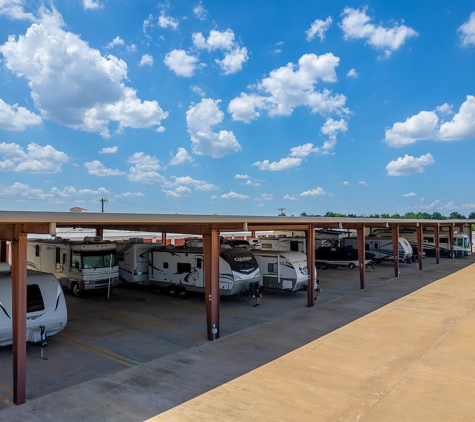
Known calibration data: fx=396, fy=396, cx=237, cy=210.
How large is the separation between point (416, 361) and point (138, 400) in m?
6.80

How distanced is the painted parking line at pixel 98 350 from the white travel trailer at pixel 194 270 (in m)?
6.43

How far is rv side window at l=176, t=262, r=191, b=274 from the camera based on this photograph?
18.1 meters

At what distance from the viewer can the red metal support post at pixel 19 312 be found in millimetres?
7742

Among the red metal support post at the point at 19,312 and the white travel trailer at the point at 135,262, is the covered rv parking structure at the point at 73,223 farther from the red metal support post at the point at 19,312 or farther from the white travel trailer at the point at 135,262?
the white travel trailer at the point at 135,262

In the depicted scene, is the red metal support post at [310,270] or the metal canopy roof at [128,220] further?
the red metal support post at [310,270]

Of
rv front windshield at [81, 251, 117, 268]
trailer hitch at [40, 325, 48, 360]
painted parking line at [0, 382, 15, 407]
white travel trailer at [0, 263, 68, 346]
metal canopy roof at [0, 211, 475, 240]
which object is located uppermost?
metal canopy roof at [0, 211, 475, 240]

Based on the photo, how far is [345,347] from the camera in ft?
36.3

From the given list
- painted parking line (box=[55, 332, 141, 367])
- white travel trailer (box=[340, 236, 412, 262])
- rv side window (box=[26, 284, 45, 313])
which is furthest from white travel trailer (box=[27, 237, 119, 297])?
white travel trailer (box=[340, 236, 412, 262])

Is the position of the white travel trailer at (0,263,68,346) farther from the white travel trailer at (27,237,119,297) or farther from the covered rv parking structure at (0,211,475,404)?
the white travel trailer at (27,237,119,297)

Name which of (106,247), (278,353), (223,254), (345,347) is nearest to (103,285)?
(106,247)

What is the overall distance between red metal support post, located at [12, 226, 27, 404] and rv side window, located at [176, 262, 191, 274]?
10.4 metres

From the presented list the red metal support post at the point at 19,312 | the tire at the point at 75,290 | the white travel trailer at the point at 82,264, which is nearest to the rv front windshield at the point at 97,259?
the white travel trailer at the point at 82,264

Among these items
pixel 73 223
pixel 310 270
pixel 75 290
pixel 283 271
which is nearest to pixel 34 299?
pixel 73 223

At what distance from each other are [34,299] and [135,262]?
8.75m
